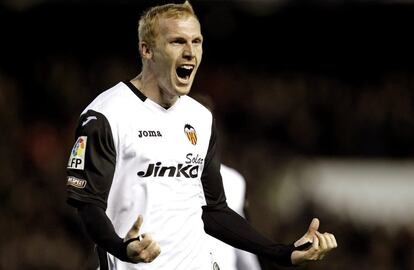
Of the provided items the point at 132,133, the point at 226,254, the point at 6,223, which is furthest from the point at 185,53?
the point at 6,223

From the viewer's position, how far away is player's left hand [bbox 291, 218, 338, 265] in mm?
5180

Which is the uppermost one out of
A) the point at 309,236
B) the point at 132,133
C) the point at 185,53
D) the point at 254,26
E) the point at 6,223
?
the point at 254,26

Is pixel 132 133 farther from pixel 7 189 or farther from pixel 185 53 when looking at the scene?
pixel 7 189

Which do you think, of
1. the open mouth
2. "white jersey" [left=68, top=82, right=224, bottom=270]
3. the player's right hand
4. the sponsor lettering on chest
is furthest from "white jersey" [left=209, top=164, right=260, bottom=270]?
the player's right hand

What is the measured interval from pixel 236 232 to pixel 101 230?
95 centimetres

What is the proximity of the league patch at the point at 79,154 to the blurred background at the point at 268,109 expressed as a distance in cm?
721

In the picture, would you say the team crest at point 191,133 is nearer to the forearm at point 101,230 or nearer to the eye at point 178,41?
the eye at point 178,41

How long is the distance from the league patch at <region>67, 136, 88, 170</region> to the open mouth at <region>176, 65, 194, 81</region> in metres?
0.64

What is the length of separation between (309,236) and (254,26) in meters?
12.2

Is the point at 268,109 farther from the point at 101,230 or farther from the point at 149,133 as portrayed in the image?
the point at 101,230

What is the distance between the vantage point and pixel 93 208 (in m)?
4.93

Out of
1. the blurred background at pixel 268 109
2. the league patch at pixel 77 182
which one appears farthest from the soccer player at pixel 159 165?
the blurred background at pixel 268 109

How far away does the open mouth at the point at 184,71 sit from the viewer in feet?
17.4

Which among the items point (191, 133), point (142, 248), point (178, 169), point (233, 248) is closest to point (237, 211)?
point (233, 248)
